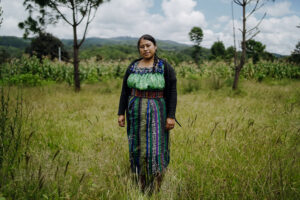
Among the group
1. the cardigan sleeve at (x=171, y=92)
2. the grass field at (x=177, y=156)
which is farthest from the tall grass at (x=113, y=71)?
the cardigan sleeve at (x=171, y=92)

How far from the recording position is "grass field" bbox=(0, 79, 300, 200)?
62.5 inches

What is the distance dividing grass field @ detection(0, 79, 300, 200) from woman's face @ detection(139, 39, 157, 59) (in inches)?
44.1

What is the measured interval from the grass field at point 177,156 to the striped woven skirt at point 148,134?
194 millimetres

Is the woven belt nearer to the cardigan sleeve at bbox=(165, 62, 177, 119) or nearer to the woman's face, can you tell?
the cardigan sleeve at bbox=(165, 62, 177, 119)

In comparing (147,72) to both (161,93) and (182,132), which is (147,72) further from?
(182,132)

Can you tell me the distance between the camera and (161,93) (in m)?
2.07

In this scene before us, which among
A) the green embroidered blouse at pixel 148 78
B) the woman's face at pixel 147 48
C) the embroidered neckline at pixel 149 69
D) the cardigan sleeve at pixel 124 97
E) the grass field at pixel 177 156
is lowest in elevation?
the grass field at pixel 177 156

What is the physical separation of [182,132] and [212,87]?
19.6 feet

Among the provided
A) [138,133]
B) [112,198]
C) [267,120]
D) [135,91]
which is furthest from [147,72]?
[267,120]

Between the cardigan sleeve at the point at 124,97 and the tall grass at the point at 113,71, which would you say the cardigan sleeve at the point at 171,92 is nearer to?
the cardigan sleeve at the point at 124,97

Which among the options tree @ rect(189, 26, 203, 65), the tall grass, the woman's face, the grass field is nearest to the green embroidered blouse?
the woman's face

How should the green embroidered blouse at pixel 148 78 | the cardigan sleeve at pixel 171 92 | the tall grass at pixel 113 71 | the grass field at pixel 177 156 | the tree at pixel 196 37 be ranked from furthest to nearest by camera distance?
the tree at pixel 196 37 → the tall grass at pixel 113 71 → the cardigan sleeve at pixel 171 92 → the green embroidered blouse at pixel 148 78 → the grass field at pixel 177 156

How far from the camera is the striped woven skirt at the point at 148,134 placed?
196cm

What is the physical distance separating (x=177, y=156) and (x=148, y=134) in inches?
32.5
